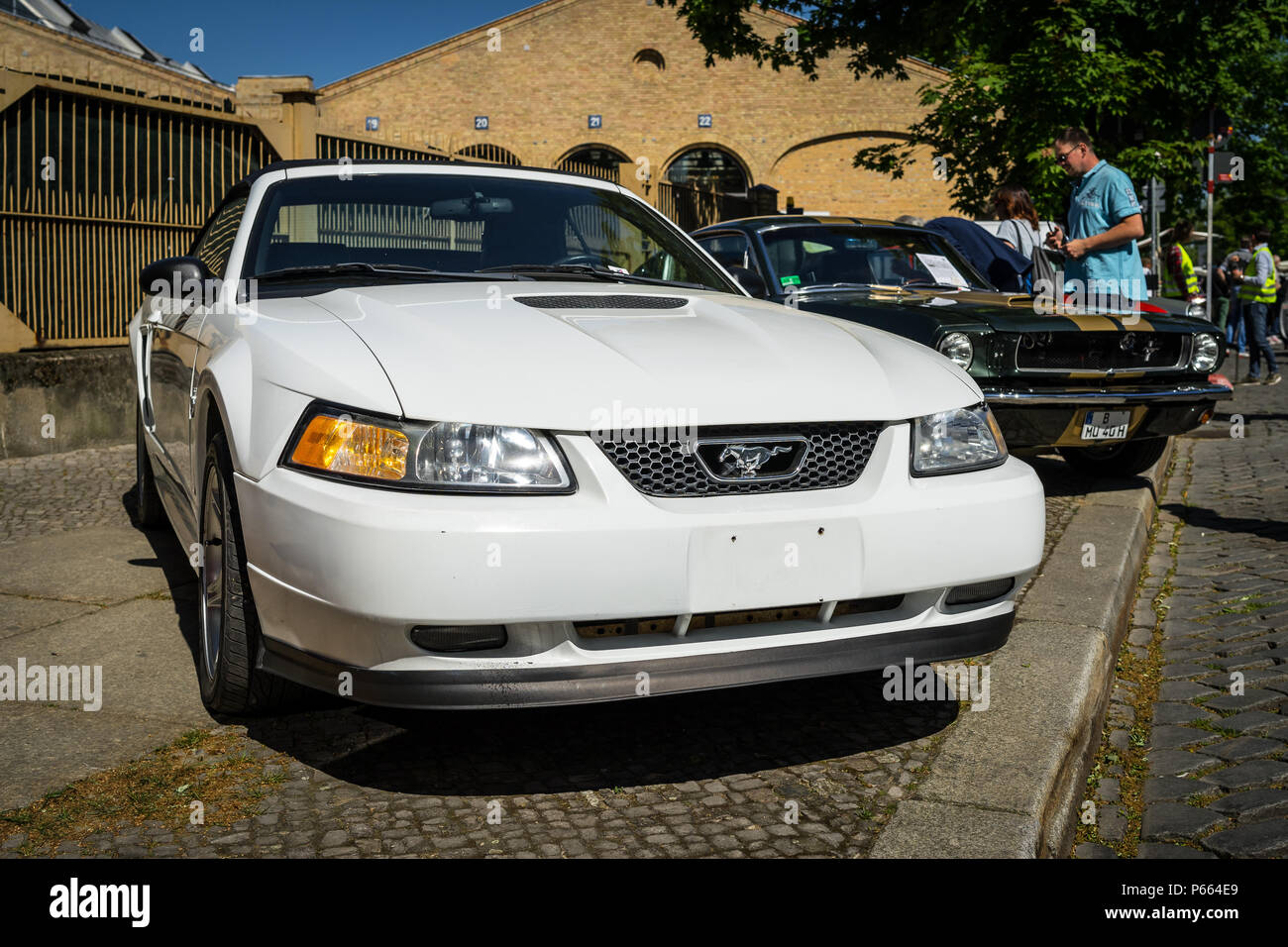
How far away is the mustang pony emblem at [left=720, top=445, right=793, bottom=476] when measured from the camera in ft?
9.18

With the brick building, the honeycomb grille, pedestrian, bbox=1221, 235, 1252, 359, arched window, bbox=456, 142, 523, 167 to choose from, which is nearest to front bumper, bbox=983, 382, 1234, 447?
arched window, bbox=456, 142, 523, 167

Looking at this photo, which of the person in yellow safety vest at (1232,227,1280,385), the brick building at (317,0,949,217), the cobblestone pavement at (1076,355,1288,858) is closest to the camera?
the cobblestone pavement at (1076,355,1288,858)

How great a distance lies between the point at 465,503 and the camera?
258 centimetres

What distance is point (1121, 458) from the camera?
24.8 ft

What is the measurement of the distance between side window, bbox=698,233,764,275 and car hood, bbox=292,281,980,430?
149 inches

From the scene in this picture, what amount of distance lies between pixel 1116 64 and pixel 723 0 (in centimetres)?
778

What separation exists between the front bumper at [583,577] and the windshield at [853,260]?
4354 mm

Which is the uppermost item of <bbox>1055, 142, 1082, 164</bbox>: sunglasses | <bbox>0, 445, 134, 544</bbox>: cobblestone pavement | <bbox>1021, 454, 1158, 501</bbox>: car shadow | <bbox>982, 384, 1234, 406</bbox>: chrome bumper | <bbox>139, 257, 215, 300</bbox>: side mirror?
<bbox>1055, 142, 1082, 164</bbox>: sunglasses

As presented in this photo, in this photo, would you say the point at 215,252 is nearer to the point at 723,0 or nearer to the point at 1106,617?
the point at 1106,617

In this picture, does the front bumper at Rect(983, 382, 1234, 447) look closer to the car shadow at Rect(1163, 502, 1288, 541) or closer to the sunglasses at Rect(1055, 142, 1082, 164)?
the car shadow at Rect(1163, 502, 1288, 541)

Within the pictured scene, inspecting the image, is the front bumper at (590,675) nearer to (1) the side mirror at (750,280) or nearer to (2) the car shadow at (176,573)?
(2) the car shadow at (176,573)

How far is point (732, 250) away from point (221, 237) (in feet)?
12.1
